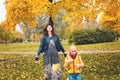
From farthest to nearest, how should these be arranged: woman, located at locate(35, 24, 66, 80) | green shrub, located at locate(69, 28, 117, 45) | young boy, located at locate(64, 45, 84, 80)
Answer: green shrub, located at locate(69, 28, 117, 45)
woman, located at locate(35, 24, 66, 80)
young boy, located at locate(64, 45, 84, 80)

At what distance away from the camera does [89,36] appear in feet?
182

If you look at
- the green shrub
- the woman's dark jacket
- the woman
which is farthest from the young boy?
the green shrub

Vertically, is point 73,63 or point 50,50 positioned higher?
point 50,50

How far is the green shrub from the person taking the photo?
181 ft

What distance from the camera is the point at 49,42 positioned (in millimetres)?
10977

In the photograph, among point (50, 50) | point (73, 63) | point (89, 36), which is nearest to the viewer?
point (73, 63)

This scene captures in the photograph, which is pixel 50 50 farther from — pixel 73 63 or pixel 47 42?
pixel 73 63

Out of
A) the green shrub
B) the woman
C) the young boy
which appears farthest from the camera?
the green shrub

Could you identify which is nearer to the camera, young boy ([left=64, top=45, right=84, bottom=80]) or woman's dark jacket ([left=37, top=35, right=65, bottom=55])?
young boy ([left=64, top=45, right=84, bottom=80])

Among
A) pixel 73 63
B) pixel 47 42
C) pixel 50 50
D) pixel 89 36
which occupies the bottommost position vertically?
pixel 89 36

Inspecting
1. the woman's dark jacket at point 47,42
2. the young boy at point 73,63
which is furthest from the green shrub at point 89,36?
the young boy at point 73,63

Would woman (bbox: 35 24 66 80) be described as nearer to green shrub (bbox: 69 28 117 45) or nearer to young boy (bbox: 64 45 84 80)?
young boy (bbox: 64 45 84 80)

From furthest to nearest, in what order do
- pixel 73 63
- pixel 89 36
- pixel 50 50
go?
pixel 89 36 < pixel 50 50 < pixel 73 63

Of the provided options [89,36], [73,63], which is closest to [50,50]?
[73,63]
